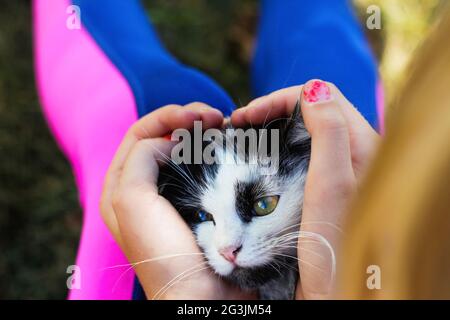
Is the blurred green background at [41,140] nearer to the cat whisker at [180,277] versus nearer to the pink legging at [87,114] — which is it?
the pink legging at [87,114]

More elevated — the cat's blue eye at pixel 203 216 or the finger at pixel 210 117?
the finger at pixel 210 117

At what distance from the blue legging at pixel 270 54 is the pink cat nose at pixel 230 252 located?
0.08 metres

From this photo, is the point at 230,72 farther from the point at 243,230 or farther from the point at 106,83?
the point at 243,230

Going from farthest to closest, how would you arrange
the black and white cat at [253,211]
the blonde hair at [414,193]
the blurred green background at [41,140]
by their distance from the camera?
1. the blurred green background at [41,140]
2. the black and white cat at [253,211]
3. the blonde hair at [414,193]

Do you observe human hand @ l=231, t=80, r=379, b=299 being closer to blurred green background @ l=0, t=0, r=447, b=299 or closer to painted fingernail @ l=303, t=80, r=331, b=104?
painted fingernail @ l=303, t=80, r=331, b=104

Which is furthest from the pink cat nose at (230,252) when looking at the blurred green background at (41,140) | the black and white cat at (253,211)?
the blurred green background at (41,140)

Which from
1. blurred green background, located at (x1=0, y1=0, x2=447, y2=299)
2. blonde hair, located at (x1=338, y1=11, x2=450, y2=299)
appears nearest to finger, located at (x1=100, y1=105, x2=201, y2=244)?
blonde hair, located at (x1=338, y1=11, x2=450, y2=299)

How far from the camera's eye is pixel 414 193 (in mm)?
221

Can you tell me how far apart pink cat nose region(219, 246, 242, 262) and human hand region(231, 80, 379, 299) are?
0.03 metres

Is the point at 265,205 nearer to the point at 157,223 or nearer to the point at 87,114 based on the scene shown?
the point at 157,223

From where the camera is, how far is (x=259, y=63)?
1.95ft

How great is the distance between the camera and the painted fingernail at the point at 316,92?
30 centimetres
